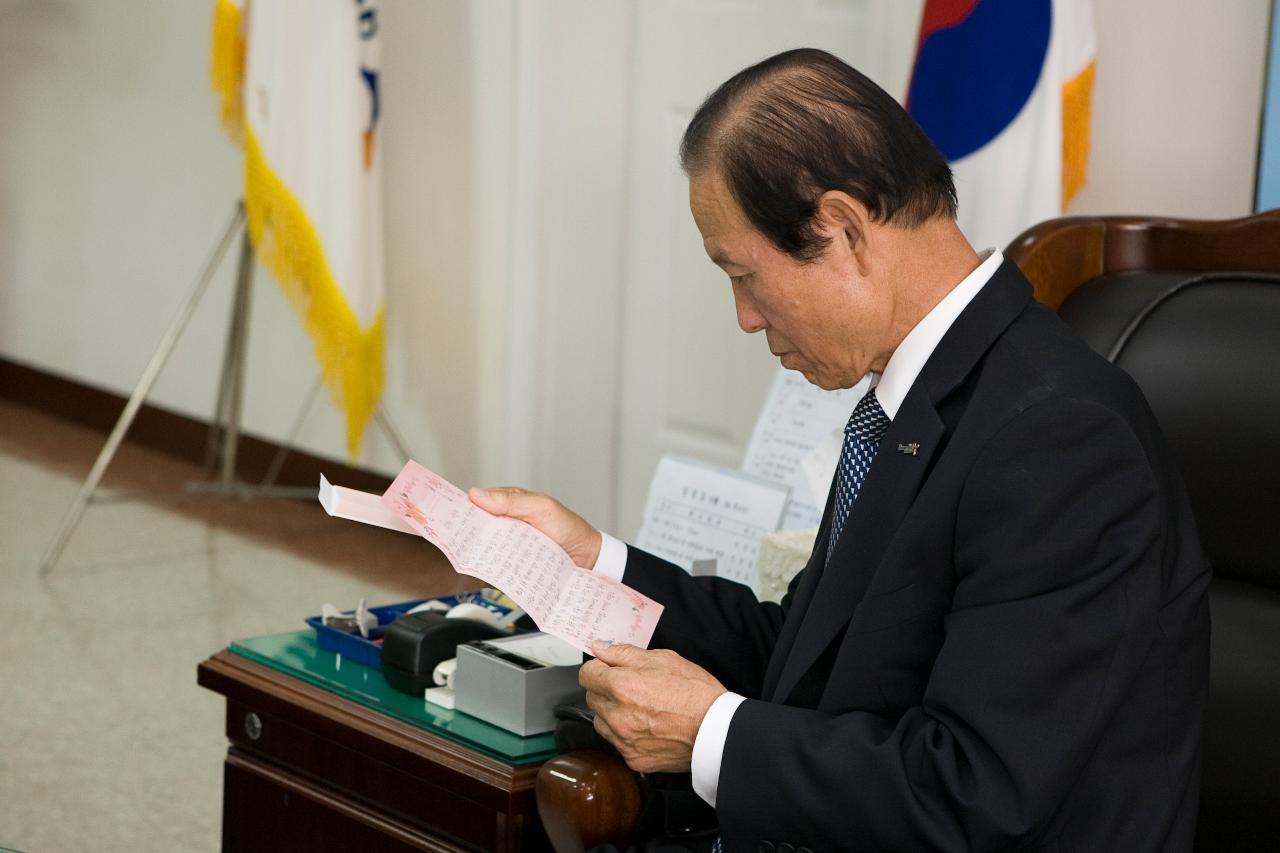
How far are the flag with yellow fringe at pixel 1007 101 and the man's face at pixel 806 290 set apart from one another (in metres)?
1.50

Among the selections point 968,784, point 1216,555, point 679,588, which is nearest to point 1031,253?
point 1216,555

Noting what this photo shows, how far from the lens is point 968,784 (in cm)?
127

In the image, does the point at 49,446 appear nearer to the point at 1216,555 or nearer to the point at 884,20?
the point at 884,20

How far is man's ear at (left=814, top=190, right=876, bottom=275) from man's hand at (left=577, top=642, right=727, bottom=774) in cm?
41

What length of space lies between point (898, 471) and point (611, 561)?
465 mm

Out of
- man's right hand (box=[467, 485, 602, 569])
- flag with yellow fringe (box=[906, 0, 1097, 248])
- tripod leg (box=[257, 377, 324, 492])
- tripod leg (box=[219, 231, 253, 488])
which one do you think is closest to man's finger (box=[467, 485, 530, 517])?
man's right hand (box=[467, 485, 602, 569])

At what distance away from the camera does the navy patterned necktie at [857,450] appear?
151 centimetres

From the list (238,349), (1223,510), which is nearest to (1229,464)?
(1223,510)

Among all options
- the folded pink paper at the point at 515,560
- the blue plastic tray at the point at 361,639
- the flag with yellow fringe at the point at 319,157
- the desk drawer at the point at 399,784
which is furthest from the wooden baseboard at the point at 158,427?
the folded pink paper at the point at 515,560

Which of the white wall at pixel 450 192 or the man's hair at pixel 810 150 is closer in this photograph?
the man's hair at pixel 810 150

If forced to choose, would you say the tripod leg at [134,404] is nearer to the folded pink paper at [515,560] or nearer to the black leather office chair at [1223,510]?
the folded pink paper at [515,560]

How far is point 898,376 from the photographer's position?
147 centimetres

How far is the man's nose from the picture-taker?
58.2 inches

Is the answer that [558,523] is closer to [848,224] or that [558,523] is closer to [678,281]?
[848,224]
